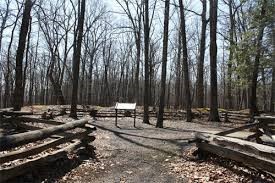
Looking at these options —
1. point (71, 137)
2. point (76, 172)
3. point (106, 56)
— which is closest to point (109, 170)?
point (76, 172)

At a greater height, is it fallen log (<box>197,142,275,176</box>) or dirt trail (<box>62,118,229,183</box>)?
fallen log (<box>197,142,275,176</box>)

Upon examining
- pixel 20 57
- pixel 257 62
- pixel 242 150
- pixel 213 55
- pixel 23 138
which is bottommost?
pixel 242 150

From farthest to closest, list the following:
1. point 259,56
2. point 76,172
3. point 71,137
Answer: point 259,56
point 71,137
point 76,172

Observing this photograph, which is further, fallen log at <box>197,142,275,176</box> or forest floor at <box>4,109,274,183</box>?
forest floor at <box>4,109,274,183</box>

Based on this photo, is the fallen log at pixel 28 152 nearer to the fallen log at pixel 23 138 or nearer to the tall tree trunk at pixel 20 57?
the fallen log at pixel 23 138

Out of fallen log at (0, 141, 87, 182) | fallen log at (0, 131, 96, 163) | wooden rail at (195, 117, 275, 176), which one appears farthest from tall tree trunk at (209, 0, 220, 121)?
fallen log at (0, 141, 87, 182)

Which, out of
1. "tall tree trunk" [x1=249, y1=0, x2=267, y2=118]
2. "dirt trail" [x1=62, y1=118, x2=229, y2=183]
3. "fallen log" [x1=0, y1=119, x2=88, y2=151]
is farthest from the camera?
"tall tree trunk" [x1=249, y1=0, x2=267, y2=118]

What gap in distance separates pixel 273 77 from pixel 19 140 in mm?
17368

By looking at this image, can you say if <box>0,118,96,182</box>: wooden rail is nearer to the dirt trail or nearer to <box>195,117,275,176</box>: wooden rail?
the dirt trail

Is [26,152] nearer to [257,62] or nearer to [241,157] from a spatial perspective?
[241,157]

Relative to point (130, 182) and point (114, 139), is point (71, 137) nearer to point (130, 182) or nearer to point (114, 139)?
point (130, 182)

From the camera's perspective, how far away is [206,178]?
7348mm

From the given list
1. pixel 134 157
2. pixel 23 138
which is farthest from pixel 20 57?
pixel 23 138

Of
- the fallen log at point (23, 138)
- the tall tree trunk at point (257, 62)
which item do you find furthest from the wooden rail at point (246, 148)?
the tall tree trunk at point (257, 62)
